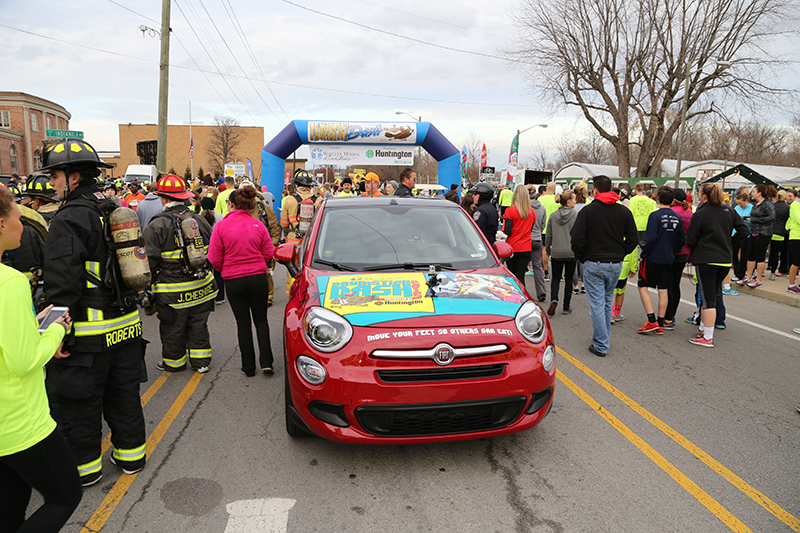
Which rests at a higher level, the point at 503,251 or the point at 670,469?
the point at 503,251

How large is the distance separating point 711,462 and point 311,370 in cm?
289

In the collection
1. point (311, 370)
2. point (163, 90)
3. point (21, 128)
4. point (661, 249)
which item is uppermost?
point (21, 128)

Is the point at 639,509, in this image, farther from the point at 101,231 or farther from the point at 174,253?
the point at 174,253

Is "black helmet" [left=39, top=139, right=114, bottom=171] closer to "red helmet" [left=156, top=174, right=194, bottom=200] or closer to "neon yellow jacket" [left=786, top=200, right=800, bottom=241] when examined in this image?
"red helmet" [left=156, top=174, right=194, bottom=200]

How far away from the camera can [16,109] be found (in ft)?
187

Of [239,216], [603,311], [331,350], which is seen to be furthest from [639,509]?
[239,216]

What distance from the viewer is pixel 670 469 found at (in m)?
3.40

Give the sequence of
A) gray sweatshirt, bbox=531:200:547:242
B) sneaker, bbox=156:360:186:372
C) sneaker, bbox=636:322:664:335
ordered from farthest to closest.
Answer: gray sweatshirt, bbox=531:200:547:242, sneaker, bbox=636:322:664:335, sneaker, bbox=156:360:186:372

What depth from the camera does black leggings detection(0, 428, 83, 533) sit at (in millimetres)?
1990

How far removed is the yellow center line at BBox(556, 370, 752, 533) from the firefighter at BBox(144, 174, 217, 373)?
388cm

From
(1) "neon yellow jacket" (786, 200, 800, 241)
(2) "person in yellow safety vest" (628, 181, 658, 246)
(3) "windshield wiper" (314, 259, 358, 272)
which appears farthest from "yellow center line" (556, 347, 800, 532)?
(1) "neon yellow jacket" (786, 200, 800, 241)

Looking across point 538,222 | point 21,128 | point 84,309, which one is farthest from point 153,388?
point 21,128

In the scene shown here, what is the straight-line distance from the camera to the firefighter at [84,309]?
2855 millimetres

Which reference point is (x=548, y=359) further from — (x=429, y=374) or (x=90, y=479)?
(x=90, y=479)
